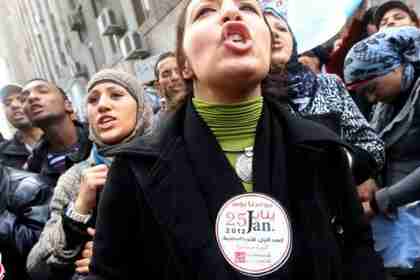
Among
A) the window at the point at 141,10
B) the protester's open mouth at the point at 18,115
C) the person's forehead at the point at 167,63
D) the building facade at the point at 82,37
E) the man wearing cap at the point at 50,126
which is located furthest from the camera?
the window at the point at 141,10

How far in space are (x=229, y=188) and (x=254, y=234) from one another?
0.40 feet

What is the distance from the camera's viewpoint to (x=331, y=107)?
151 centimetres

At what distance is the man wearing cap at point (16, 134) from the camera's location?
3.34m

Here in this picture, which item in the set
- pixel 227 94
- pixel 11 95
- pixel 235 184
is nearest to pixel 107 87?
pixel 227 94

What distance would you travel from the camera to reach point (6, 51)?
35.2 m

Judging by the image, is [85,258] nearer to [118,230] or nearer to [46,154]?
[118,230]

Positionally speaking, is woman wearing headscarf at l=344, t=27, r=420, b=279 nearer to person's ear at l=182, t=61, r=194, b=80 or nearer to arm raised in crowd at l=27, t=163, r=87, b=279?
person's ear at l=182, t=61, r=194, b=80

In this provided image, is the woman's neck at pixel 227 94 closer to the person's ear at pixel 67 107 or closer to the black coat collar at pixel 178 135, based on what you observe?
the black coat collar at pixel 178 135

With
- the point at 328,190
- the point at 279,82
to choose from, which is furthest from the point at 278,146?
the point at 279,82

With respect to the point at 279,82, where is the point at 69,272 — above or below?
below

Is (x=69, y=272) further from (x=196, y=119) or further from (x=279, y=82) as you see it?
(x=279, y=82)

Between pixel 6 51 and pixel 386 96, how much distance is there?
127ft

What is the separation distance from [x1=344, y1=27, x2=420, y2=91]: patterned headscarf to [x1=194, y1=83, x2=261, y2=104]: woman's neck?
2.71ft

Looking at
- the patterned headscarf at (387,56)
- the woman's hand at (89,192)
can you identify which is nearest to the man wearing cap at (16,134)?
the woman's hand at (89,192)
